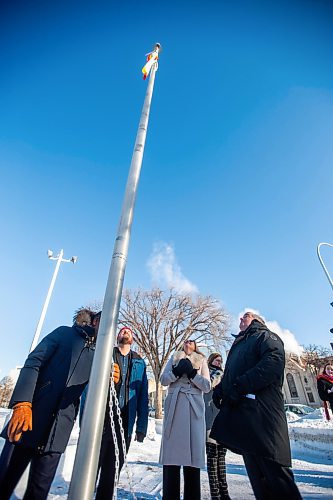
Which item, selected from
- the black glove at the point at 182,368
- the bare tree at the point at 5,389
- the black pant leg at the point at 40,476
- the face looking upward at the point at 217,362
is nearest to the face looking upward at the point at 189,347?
the black glove at the point at 182,368

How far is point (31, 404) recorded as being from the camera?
216cm

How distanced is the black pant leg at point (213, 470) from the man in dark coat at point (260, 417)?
3.98 feet

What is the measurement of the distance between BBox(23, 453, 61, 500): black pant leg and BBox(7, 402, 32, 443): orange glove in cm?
30

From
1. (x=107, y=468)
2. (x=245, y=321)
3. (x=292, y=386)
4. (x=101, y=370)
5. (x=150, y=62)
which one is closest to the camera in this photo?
(x=101, y=370)

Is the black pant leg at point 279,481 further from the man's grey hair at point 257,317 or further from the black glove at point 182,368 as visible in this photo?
the black glove at point 182,368

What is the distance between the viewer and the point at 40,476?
6.85 ft

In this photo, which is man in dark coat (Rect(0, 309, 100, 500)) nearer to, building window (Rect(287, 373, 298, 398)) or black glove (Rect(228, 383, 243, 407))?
black glove (Rect(228, 383, 243, 407))

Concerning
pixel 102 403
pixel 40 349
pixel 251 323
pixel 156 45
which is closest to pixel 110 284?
pixel 102 403

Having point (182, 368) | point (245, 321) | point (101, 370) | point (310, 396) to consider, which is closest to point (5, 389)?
point (182, 368)

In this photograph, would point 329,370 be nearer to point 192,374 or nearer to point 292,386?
point 192,374

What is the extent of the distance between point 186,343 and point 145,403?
926mm

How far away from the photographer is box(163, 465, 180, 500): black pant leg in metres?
2.66

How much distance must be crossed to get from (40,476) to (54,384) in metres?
0.64

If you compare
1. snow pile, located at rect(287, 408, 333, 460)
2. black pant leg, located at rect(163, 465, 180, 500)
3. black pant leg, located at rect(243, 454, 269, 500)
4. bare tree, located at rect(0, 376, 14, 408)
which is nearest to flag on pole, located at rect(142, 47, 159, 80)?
black pant leg, located at rect(243, 454, 269, 500)
